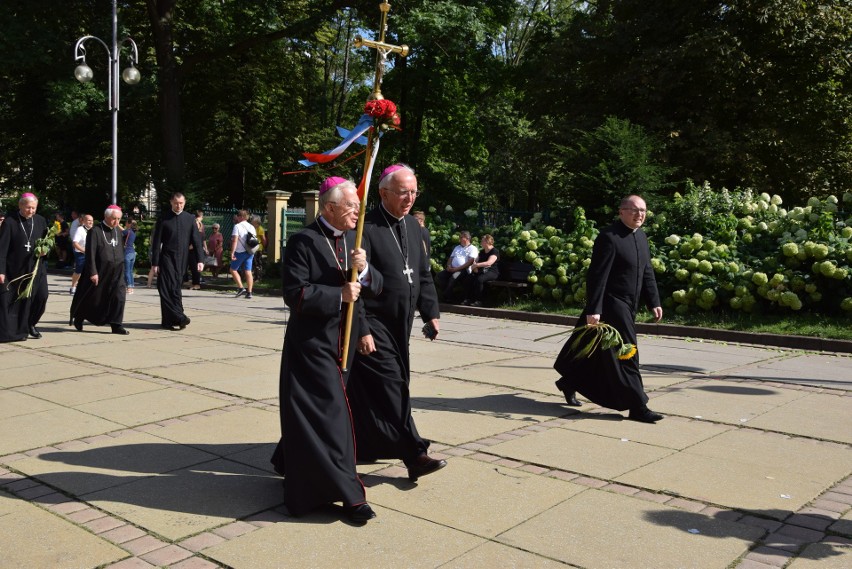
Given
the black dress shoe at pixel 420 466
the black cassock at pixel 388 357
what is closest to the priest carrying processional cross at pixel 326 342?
the black cassock at pixel 388 357

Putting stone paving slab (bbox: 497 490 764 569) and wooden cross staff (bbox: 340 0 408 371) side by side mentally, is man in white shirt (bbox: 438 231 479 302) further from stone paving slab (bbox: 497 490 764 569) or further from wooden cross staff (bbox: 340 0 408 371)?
stone paving slab (bbox: 497 490 764 569)

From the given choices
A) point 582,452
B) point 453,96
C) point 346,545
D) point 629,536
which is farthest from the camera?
point 453,96

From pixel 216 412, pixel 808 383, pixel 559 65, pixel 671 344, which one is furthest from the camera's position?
pixel 559 65

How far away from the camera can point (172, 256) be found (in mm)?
12578

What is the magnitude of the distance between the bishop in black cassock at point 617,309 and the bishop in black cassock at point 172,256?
698cm

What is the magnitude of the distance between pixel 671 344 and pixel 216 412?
7.33 meters

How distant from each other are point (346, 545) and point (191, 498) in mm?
1135

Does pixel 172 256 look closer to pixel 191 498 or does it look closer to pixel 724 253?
pixel 191 498

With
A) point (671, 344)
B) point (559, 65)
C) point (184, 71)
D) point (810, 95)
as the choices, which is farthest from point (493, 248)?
point (184, 71)

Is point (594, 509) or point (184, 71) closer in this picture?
point (594, 509)

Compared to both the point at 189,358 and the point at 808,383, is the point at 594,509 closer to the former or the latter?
the point at 808,383

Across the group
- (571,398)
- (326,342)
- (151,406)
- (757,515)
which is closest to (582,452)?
(757,515)

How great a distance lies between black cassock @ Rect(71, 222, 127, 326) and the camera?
12.0 metres

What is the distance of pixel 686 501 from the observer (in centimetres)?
489
